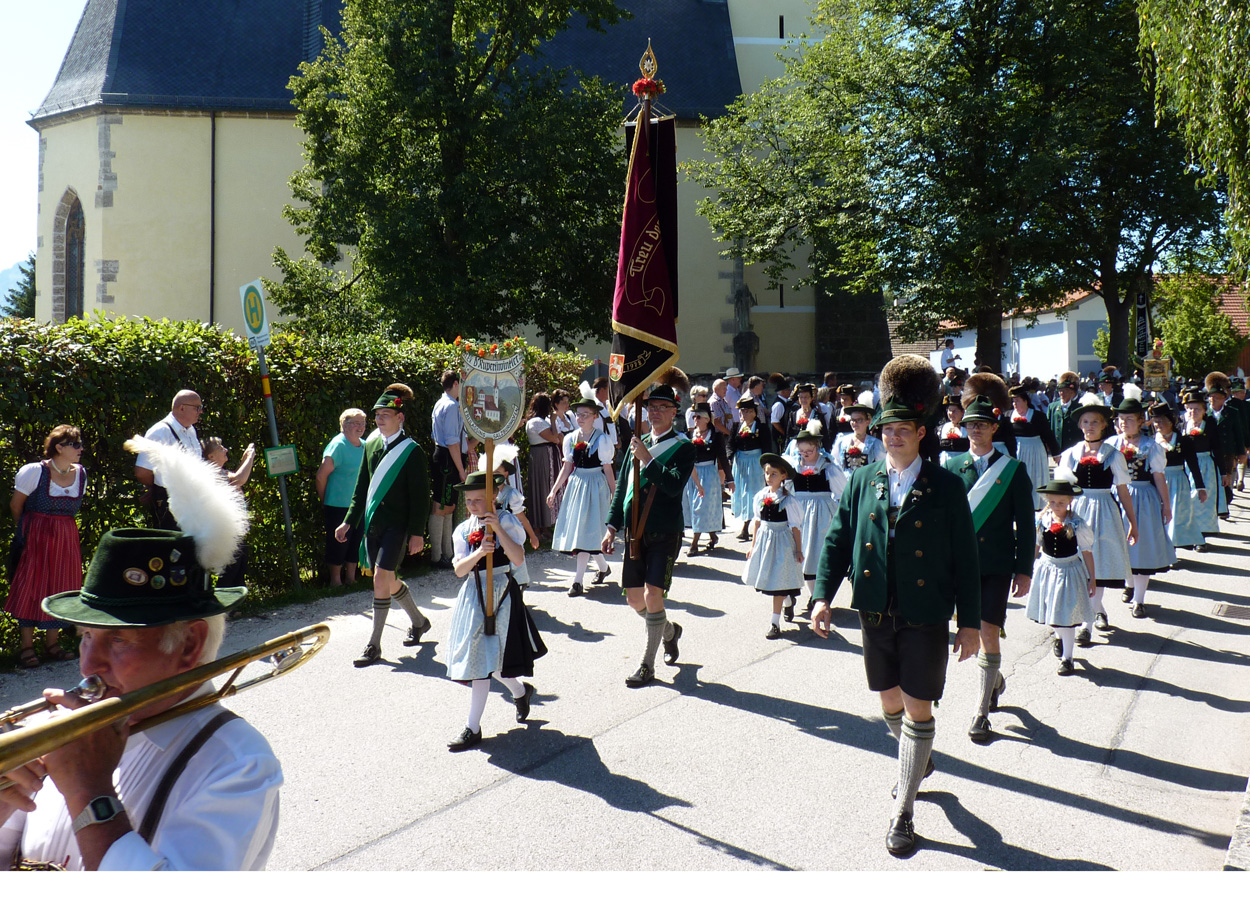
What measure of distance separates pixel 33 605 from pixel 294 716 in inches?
91.1

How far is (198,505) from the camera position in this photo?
240 cm

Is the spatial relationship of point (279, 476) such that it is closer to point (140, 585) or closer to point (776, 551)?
point (776, 551)

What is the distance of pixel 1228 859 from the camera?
3893 mm

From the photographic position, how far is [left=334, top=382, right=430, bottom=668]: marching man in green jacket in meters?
7.72

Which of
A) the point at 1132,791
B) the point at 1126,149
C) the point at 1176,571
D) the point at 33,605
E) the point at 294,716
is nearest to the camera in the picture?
the point at 1132,791

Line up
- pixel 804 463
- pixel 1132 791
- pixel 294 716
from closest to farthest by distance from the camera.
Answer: pixel 1132 791, pixel 294 716, pixel 804 463

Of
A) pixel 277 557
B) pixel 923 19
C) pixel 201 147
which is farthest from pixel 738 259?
pixel 277 557

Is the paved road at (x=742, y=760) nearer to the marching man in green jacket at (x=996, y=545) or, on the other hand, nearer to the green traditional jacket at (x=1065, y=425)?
the marching man in green jacket at (x=996, y=545)

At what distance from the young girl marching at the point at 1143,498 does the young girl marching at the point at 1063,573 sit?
6.59ft

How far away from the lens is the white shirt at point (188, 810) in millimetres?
2070

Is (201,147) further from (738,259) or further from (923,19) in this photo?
(923,19)

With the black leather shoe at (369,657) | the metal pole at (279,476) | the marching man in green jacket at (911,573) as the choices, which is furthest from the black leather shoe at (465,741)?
the metal pole at (279,476)

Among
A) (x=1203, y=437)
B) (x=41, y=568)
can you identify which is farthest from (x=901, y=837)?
(x=1203, y=437)

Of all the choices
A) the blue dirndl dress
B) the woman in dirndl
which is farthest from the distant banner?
the woman in dirndl
